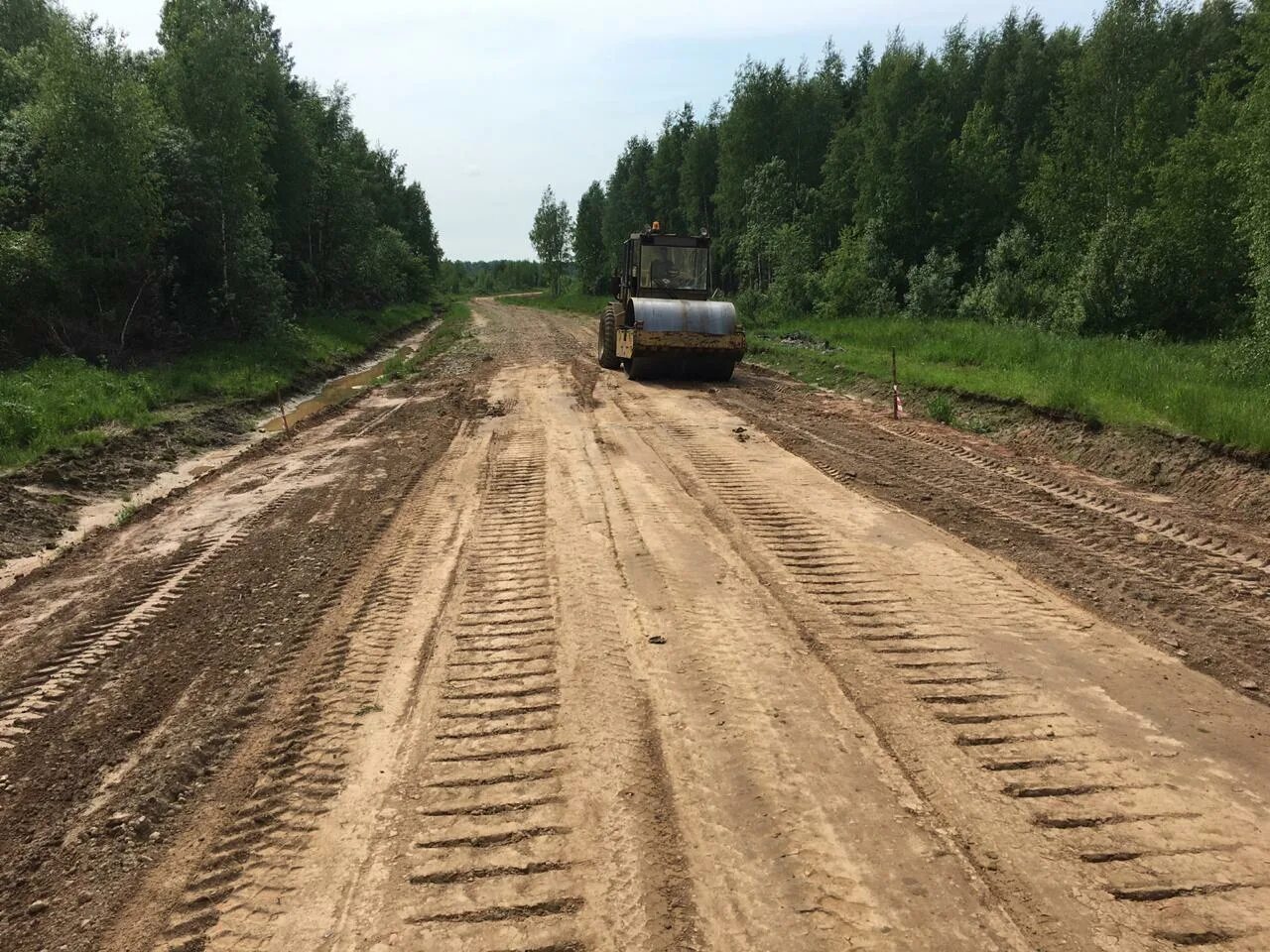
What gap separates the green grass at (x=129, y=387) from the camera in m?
9.95

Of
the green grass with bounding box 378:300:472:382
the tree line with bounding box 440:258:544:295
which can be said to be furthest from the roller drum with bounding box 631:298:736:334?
the tree line with bounding box 440:258:544:295

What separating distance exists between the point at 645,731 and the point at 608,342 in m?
15.0

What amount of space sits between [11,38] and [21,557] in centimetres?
2960

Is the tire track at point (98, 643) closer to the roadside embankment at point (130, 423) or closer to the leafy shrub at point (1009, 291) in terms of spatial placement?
the roadside embankment at point (130, 423)

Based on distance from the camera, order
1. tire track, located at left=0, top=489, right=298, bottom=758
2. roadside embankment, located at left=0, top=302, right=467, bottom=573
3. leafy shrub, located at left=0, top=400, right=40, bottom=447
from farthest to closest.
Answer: leafy shrub, located at left=0, top=400, right=40, bottom=447 < roadside embankment, located at left=0, top=302, right=467, bottom=573 < tire track, located at left=0, top=489, right=298, bottom=758

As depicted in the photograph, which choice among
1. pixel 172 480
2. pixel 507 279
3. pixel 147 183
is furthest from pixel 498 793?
pixel 507 279

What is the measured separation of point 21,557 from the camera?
681 centimetres

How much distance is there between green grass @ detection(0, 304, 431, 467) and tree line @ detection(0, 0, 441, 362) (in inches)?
49.1

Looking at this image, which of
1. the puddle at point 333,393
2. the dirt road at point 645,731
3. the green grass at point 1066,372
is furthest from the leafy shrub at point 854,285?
the dirt road at point 645,731

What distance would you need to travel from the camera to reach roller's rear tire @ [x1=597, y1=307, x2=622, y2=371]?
17.3 m

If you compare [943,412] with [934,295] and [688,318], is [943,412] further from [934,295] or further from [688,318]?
[934,295]

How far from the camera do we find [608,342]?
17.9m

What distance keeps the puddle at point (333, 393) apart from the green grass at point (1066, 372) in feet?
32.3

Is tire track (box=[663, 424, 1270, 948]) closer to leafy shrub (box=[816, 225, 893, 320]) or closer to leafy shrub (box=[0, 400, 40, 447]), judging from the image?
leafy shrub (box=[0, 400, 40, 447])
